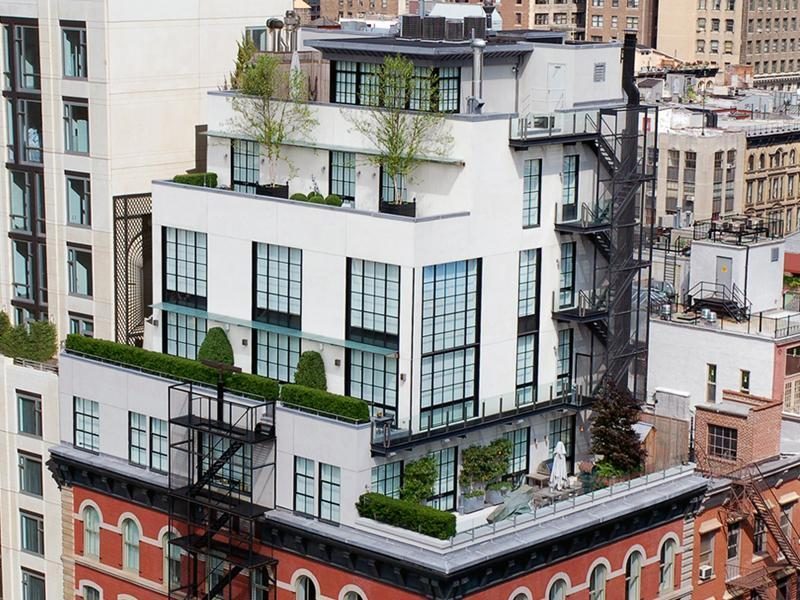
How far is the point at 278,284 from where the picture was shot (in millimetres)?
74188

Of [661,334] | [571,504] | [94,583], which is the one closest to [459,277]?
[571,504]

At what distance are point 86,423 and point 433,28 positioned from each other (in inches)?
854

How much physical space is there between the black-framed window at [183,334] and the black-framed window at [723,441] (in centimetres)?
2125

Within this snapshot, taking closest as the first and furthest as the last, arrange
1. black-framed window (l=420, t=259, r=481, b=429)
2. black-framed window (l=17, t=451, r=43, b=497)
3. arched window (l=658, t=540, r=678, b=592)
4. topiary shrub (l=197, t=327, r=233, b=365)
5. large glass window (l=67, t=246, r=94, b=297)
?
1. black-framed window (l=420, t=259, r=481, b=429)
2. arched window (l=658, t=540, r=678, b=592)
3. topiary shrub (l=197, t=327, r=233, b=365)
4. large glass window (l=67, t=246, r=94, b=297)
5. black-framed window (l=17, t=451, r=43, b=497)

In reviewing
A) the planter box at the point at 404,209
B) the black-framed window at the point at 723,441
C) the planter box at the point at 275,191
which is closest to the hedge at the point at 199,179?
the planter box at the point at 275,191

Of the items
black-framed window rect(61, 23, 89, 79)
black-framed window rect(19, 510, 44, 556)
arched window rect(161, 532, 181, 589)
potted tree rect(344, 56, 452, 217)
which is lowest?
black-framed window rect(19, 510, 44, 556)

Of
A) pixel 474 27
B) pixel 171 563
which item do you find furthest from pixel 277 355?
pixel 474 27

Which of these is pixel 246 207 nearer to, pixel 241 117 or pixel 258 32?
pixel 241 117

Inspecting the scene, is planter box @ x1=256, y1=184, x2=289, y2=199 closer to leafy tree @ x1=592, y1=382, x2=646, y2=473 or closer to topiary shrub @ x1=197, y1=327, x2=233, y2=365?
topiary shrub @ x1=197, y1=327, x2=233, y2=365

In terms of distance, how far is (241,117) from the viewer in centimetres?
7856

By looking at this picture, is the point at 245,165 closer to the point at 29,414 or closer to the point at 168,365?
the point at 168,365

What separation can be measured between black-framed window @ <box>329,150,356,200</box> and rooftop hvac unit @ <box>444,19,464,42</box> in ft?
20.4

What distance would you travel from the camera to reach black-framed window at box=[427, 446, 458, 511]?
2847 inches

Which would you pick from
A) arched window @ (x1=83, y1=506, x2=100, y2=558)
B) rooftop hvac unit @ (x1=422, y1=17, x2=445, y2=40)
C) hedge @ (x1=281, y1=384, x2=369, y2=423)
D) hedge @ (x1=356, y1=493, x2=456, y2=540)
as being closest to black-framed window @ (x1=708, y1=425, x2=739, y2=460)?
hedge @ (x1=356, y1=493, x2=456, y2=540)
